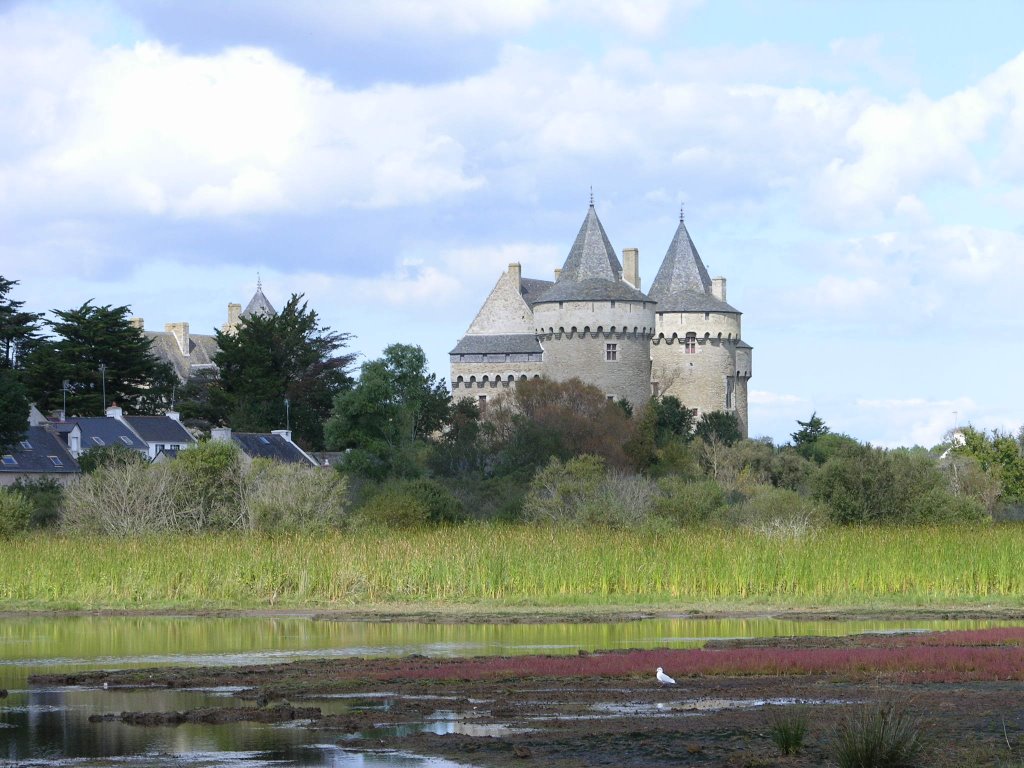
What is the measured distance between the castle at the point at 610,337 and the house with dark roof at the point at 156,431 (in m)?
18.3

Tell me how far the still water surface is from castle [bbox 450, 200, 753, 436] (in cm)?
6172

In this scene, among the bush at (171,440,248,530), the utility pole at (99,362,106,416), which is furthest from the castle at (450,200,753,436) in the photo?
the bush at (171,440,248,530)

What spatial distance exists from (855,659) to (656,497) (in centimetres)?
2976

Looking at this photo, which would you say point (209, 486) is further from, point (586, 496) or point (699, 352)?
point (699, 352)

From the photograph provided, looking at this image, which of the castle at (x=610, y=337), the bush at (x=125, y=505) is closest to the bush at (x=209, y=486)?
the bush at (x=125, y=505)

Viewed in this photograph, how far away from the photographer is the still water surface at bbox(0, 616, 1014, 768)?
1205 centimetres

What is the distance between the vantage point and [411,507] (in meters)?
41.5

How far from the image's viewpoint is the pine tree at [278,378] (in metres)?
79.1

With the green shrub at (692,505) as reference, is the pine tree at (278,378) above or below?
above

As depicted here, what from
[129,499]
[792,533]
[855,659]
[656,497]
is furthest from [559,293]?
[855,659]

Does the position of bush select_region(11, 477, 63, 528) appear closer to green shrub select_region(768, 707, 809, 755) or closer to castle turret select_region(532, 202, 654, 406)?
castle turret select_region(532, 202, 654, 406)

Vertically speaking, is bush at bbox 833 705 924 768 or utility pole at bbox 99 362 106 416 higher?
utility pole at bbox 99 362 106 416

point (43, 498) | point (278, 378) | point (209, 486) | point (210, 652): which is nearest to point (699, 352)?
point (278, 378)

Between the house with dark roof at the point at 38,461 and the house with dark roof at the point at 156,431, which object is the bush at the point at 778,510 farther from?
the house with dark roof at the point at 156,431
